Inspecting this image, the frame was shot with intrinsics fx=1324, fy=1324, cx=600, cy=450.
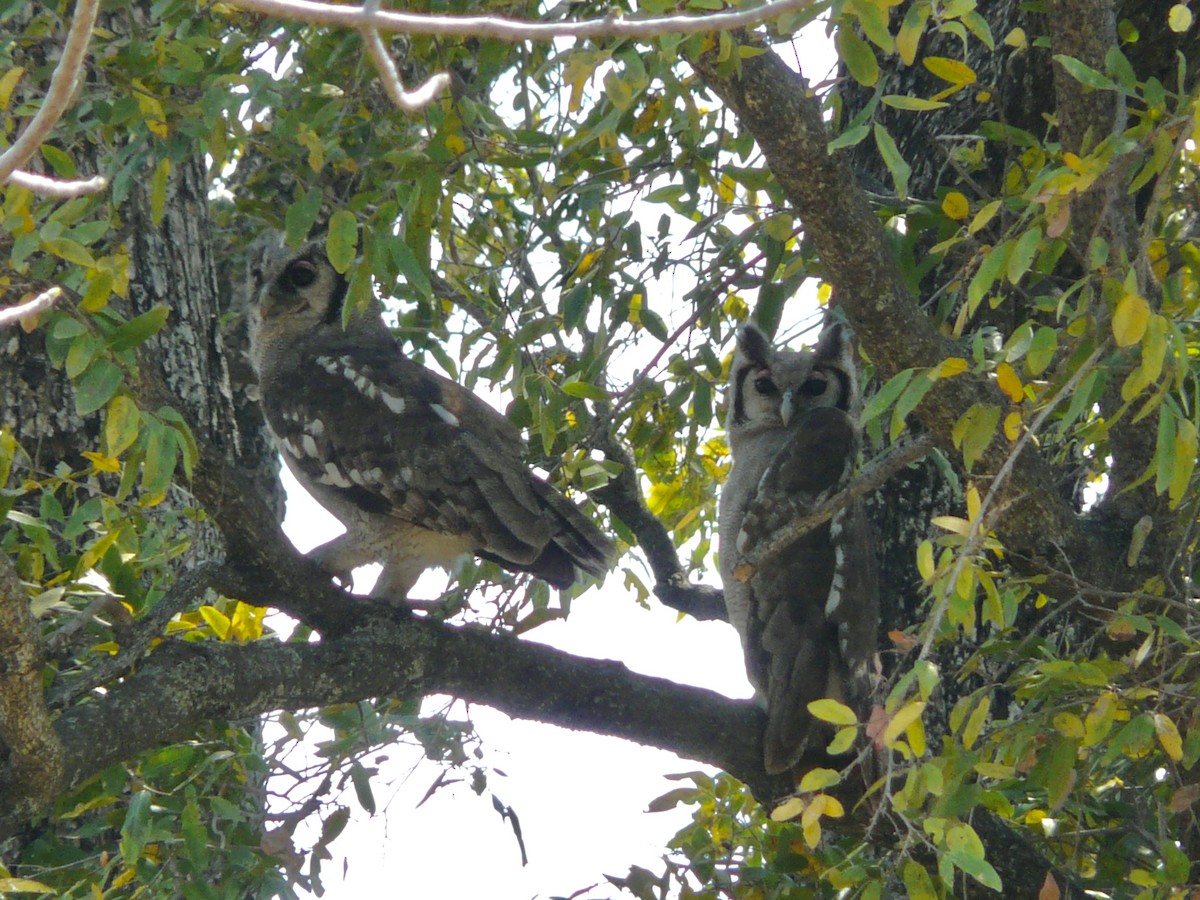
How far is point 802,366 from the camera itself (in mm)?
4422

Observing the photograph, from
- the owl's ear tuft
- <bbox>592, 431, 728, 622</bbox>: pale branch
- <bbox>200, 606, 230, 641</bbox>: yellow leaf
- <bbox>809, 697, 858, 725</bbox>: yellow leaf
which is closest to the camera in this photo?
<bbox>809, 697, 858, 725</bbox>: yellow leaf

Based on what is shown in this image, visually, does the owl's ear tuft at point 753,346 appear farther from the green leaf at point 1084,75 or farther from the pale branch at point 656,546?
the green leaf at point 1084,75

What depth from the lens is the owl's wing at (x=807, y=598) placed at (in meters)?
3.60

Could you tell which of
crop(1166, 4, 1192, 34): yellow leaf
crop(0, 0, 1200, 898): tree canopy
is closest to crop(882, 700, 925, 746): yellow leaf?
crop(0, 0, 1200, 898): tree canopy

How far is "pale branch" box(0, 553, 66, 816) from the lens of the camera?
220 centimetres

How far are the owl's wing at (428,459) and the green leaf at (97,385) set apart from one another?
158 centimetres

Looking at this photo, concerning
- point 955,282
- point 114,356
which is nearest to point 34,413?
point 114,356

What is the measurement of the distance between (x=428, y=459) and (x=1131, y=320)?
7.55 feet

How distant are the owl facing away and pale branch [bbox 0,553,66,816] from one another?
5.37 feet

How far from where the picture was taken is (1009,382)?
2.02 meters

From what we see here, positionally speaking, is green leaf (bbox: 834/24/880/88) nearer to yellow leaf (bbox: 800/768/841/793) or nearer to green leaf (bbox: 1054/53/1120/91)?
green leaf (bbox: 1054/53/1120/91)

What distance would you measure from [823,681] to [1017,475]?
115 centimetres

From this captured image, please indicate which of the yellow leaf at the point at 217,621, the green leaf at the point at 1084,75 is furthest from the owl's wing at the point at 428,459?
the green leaf at the point at 1084,75

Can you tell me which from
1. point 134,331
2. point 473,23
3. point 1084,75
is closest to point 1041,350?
point 1084,75
